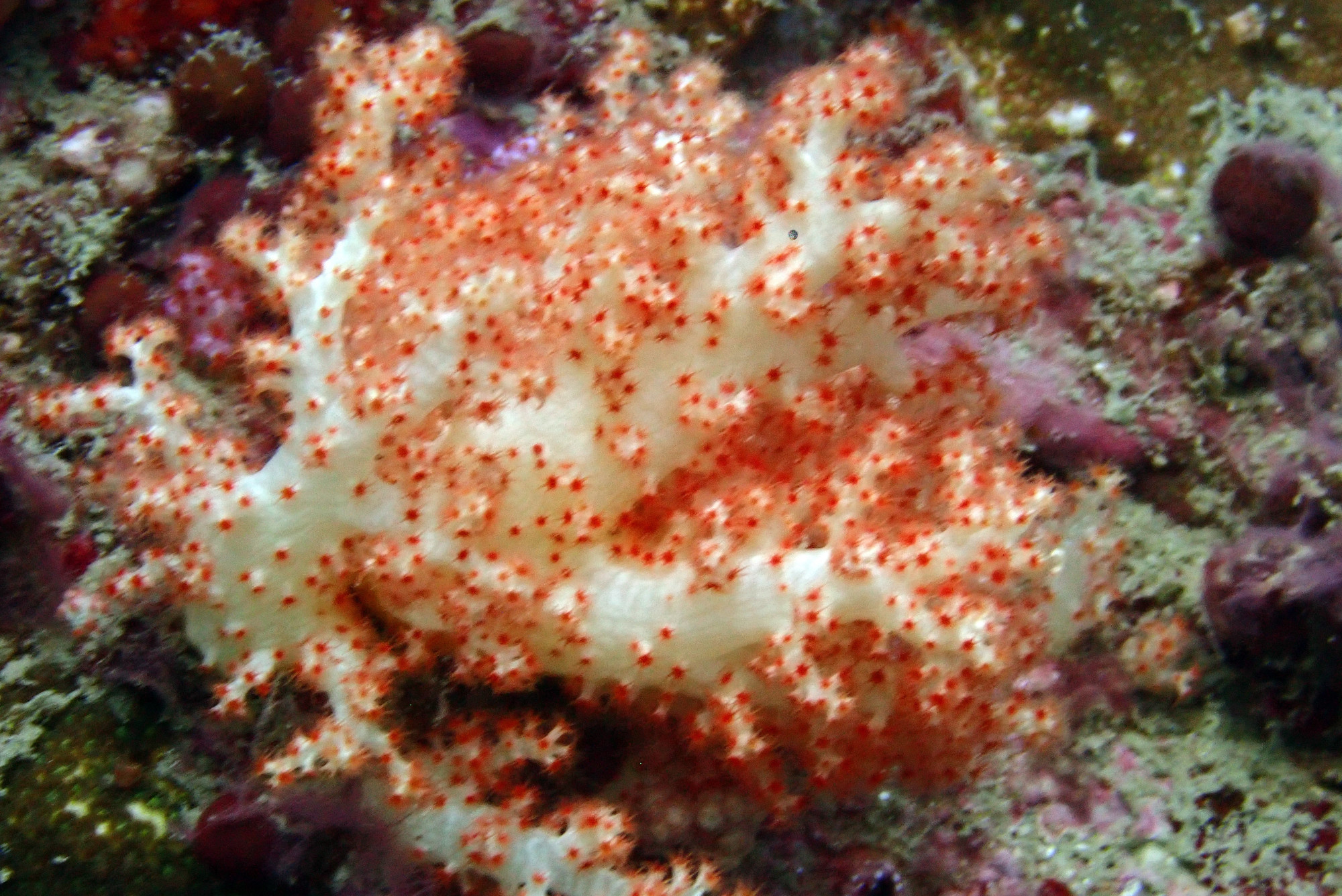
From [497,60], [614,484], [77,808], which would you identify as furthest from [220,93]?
[77,808]

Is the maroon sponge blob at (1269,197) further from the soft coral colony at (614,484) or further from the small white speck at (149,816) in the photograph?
the small white speck at (149,816)

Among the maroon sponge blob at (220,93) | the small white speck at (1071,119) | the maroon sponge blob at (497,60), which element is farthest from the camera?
the small white speck at (1071,119)

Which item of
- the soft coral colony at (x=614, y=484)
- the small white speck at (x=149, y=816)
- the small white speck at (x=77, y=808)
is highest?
the soft coral colony at (x=614, y=484)

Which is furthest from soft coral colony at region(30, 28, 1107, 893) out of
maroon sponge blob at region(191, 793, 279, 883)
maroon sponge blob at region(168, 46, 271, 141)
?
maroon sponge blob at region(168, 46, 271, 141)

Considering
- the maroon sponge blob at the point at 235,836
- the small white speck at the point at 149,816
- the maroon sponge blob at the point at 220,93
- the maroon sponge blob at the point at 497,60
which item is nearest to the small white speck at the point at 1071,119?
the maroon sponge blob at the point at 497,60

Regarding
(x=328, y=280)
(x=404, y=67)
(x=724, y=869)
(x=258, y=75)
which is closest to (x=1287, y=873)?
(x=724, y=869)

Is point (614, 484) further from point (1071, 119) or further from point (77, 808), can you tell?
point (1071, 119)
